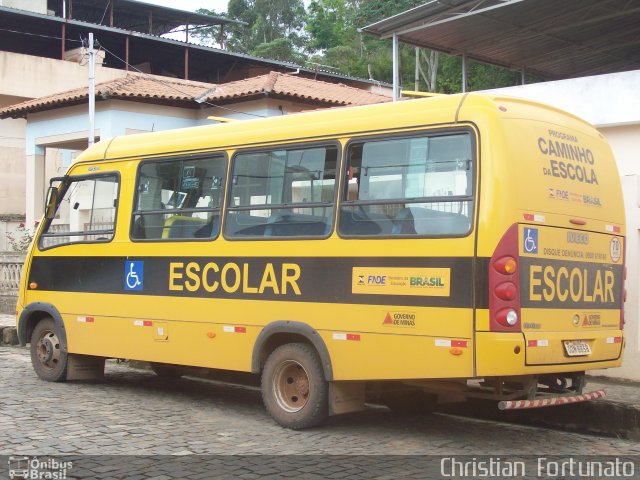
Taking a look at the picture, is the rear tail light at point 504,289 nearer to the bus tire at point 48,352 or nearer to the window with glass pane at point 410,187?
the window with glass pane at point 410,187

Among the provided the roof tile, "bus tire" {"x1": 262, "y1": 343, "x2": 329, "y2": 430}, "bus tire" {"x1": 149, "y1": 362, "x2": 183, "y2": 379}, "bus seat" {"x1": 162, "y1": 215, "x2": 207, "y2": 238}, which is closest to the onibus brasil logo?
"bus tire" {"x1": 262, "y1": 343, "x2": 329, "y2": 430}

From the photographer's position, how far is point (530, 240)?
6.82 metres

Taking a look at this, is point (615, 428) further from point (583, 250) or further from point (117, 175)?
point (117, 175)

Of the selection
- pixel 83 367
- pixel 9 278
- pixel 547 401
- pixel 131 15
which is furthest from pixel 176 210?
pixel 131 15

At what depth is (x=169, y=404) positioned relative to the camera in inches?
372

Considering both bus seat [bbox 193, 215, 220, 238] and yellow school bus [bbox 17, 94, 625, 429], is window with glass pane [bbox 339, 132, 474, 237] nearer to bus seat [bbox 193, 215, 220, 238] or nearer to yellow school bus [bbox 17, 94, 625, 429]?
yellow school bus [bbox 17, 94, 625, 429]

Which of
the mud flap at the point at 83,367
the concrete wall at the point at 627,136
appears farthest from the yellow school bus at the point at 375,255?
the concrete wall at the point at 627,136

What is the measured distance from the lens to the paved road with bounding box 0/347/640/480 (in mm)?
6758

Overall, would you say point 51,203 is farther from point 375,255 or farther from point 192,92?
point 192,92

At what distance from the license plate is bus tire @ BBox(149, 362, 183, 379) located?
18.2 ft

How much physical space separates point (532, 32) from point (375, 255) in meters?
9.91

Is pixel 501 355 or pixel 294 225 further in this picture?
pixel 294 225

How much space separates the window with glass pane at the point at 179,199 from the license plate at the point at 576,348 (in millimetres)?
3614

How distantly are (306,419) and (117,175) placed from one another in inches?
154
